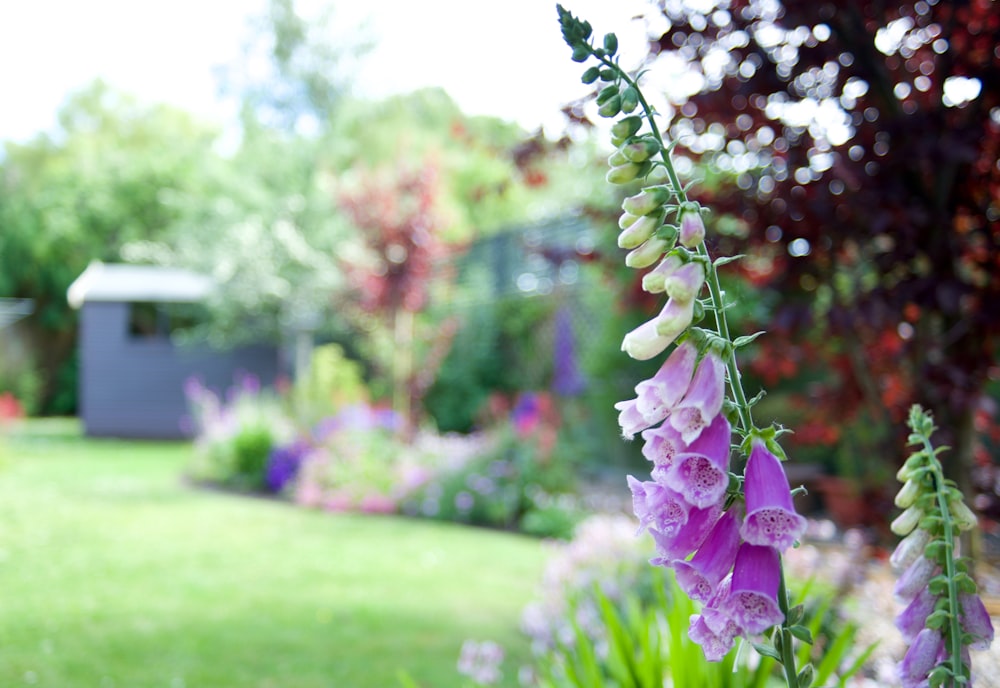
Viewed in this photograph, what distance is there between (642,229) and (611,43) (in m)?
0.20

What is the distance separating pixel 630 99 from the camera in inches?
35.9

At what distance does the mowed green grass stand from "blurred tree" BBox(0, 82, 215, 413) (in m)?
9.90

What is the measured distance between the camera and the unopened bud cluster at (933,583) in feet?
3.34

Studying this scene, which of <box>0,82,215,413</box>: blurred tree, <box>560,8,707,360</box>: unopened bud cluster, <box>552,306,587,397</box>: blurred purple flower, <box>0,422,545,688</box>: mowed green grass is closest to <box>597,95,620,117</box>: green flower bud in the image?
<box>560,8,707,360</box>: unopened bud cluster

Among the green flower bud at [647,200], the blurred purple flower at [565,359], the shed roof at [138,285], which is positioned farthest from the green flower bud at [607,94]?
the shed roof at [138,285]

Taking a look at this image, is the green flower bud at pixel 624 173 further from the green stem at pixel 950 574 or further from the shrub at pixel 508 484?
the shrub at pixel 508 484

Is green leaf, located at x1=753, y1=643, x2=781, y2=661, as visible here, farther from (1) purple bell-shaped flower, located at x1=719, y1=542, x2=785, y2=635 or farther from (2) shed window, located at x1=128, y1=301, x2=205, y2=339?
(2) shed window, located at x1=128, y1=301, x2=205, y2=339

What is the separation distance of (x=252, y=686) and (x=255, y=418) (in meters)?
6.54

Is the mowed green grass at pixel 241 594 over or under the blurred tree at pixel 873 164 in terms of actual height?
under

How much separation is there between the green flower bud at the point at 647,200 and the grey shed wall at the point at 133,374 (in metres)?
14.7

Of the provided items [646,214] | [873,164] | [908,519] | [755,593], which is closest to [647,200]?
[646,214]

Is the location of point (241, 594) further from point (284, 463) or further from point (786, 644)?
point (786, 644)

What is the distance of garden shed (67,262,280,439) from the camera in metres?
14.7

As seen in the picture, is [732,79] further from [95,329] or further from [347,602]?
[95,329]
